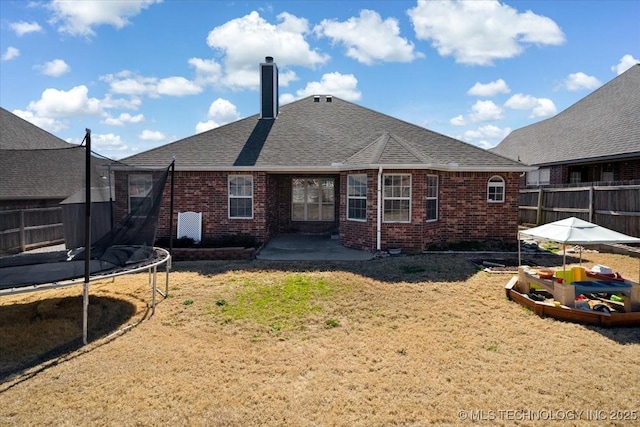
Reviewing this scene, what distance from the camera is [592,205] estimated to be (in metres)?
13.7

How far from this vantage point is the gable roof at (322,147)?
1228 cm

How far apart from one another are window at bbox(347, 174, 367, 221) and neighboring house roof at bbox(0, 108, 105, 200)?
754 centimetres

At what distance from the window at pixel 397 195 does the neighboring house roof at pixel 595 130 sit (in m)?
8.66

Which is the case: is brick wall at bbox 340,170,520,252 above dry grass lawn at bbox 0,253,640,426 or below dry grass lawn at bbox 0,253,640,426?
above

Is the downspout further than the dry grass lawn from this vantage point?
Yes

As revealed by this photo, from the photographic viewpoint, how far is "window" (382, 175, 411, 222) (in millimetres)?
11688

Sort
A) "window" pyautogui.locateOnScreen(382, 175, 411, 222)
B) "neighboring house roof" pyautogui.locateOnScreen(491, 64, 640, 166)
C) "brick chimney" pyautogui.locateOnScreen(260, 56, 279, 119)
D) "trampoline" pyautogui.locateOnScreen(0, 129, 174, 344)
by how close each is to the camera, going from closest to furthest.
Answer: "trampoline" pyautogui.locateOnScreen(0, 129, 174, 344) < "window" pyautogui.locateOnScreen(382, 175, 411, 222) < "neighboring house roof" pyautogui.locateOnScreen(491, 64, 640, 166) < "brick chimney" pyautogui.locateOnScreen(260, 56, 279, 119)

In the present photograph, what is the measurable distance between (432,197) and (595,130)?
1075cm

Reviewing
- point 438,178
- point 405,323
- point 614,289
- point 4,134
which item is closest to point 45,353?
point 405,323

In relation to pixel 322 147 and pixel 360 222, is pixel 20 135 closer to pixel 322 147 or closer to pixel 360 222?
pixel 322 147

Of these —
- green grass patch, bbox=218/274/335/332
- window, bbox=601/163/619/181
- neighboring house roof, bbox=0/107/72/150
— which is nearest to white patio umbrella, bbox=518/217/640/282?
green grass patch, bbox=218/274/335/332

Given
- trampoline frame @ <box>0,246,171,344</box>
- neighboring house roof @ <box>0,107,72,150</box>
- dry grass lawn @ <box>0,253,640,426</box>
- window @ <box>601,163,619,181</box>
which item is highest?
neighboring house roof @ <box>0,107,72,150</box>

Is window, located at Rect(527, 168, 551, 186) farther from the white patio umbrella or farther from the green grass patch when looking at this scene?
the green grass patch

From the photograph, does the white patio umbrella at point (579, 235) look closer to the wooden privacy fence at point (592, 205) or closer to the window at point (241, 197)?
the wooden privacy fence at point (592, 205)
